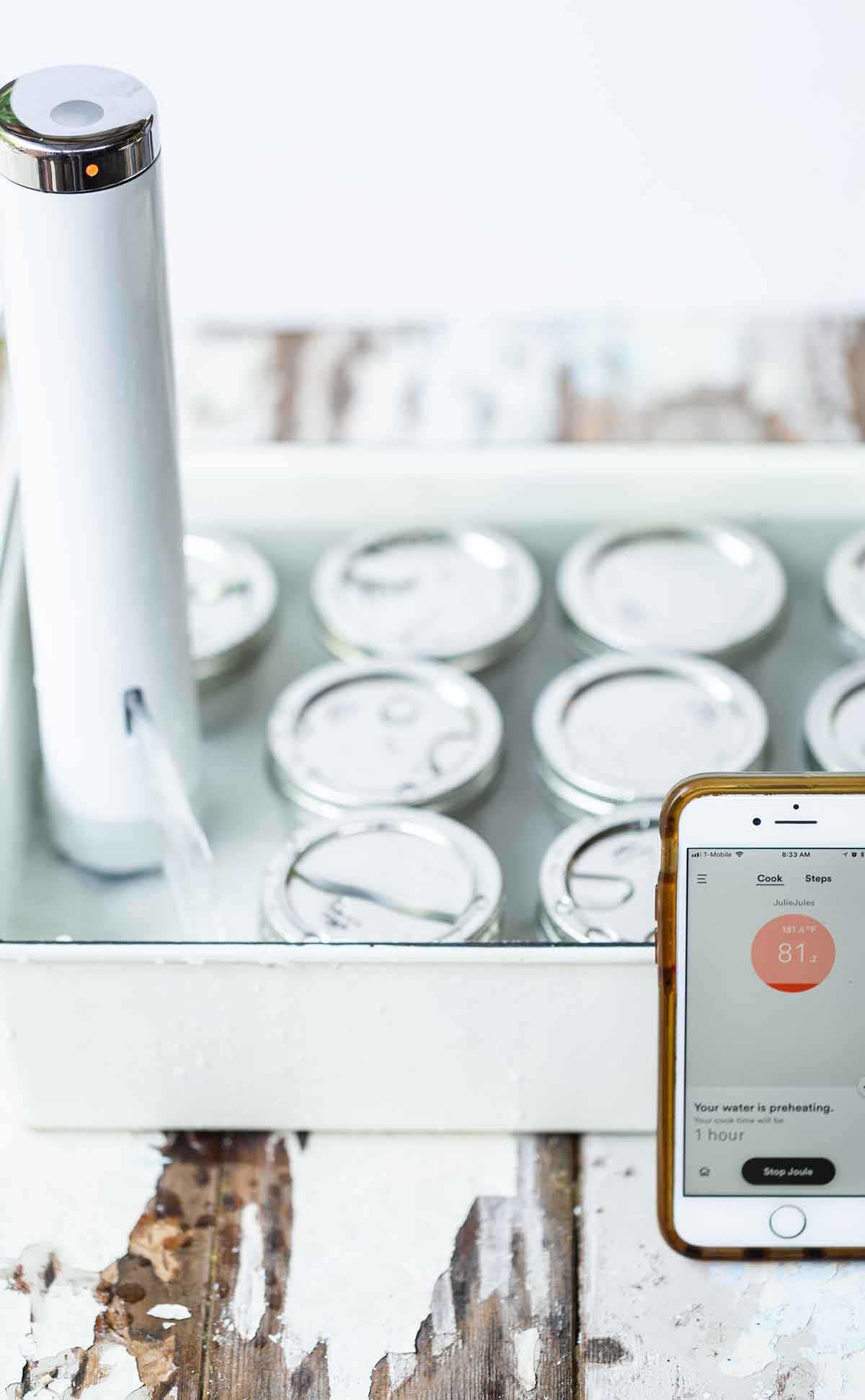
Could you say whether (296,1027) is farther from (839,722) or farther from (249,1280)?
(839,722)

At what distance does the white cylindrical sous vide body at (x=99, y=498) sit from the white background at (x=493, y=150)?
0.38 metres

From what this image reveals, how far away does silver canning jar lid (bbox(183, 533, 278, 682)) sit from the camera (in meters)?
0.61

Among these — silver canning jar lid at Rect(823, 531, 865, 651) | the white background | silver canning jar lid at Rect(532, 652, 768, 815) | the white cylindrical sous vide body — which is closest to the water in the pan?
the white cylindrical sous vide body

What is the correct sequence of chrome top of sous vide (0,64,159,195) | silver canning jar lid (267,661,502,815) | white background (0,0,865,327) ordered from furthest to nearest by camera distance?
white background (0,0,865,327) → silver canning jar lid (267,661,502,815) → chrome top of sous vide (0,64,159,195)

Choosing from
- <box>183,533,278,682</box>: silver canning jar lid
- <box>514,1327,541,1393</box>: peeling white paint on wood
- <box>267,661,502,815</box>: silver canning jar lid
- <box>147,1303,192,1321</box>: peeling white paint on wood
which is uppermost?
<box>183,533,278,682</box>: silver canning jar lid

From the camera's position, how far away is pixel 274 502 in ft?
2.14

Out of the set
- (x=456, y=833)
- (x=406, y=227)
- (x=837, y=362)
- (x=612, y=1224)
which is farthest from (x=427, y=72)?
(x=612, y=1224)

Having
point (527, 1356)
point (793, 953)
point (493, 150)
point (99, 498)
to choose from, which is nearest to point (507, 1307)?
point (527, 1356)

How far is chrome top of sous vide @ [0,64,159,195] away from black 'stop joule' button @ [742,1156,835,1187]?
0.28 m

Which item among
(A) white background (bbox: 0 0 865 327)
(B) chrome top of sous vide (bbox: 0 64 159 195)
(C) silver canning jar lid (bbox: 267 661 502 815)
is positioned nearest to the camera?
(B) chrome top of sous vide (bbox: 0 64 159 195)

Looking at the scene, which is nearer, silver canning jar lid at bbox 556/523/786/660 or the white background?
silver canning jar lid at bbox 556/523/786/660

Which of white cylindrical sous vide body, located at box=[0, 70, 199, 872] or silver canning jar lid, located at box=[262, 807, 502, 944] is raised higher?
white cylindrical sous vide body, located at box=[0, 70, 199, 872]

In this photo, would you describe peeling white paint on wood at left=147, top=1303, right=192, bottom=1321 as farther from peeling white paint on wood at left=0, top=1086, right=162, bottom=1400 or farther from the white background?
the white background

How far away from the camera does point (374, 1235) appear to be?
49 cm
